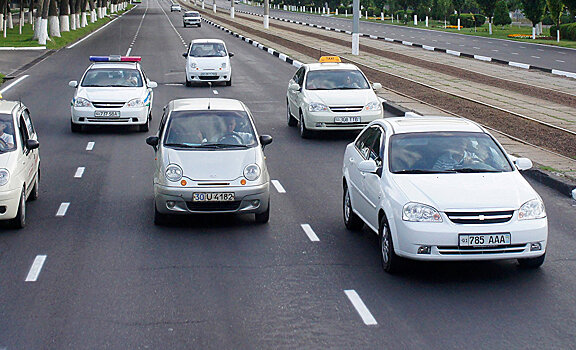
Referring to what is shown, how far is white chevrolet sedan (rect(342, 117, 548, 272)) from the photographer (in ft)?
28.3

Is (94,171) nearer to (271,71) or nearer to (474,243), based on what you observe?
(474,243)

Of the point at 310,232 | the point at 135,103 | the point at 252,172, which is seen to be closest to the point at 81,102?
the point at 135,103

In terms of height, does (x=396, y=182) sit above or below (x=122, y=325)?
above

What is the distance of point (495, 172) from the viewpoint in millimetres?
9641

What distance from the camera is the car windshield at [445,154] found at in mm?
9727

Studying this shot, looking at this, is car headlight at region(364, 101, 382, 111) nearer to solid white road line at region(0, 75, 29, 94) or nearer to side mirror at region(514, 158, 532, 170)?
side mirror at region(514, 158, 532, 170)

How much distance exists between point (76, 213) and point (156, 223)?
140 cm

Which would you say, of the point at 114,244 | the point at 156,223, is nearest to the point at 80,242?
the point at 114,244

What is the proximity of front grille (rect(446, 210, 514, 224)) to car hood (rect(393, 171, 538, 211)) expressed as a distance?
0.06 metres

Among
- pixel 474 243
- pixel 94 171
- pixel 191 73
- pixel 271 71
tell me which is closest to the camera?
pixel 474 243

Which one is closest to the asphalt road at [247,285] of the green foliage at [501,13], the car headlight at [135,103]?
the car headlight at [135,103]

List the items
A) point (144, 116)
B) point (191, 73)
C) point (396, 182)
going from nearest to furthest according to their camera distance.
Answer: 1. point (396, 182)
2. point (144, 116)
3. point (191, 73)

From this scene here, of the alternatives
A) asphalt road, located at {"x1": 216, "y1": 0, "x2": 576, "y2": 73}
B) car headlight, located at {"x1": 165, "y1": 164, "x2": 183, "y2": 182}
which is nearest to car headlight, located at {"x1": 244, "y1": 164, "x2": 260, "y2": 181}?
car headlight, located at {"x1": 165, "y1": 164, "x2": 183, "y2": 182}

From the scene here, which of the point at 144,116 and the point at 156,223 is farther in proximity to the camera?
the point at 144,116
